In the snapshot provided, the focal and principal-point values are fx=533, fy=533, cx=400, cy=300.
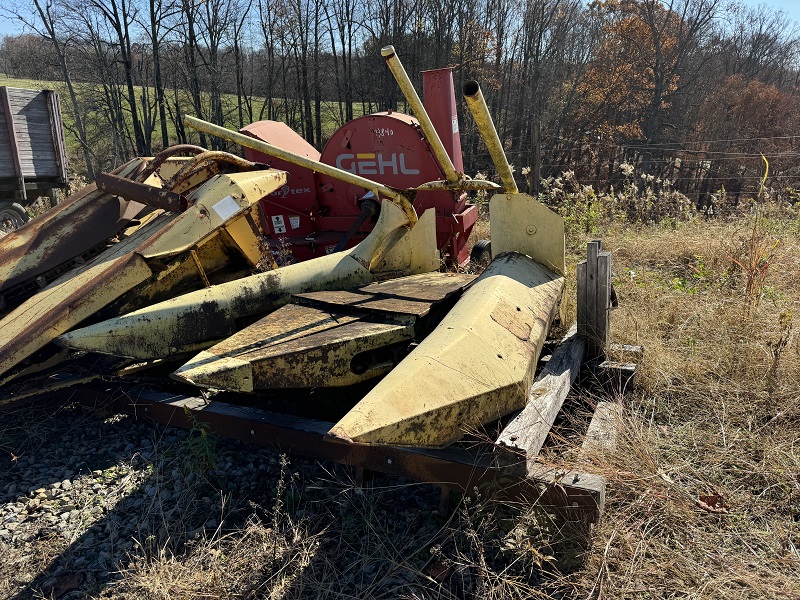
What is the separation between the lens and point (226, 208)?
3.72 meters

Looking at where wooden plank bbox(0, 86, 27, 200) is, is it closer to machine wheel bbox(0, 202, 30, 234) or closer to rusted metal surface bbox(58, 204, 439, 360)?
machine wheel bbox(0, 202, 30, 234)

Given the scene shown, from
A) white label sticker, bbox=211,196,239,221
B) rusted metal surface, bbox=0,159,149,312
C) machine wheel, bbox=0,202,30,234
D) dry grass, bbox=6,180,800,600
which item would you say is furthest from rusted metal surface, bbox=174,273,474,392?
machine wheel, bbox=0,202,30,234

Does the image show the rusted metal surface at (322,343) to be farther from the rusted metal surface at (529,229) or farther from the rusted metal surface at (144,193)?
the rusted metal surface at (144,193)

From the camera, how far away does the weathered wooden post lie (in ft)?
10.4

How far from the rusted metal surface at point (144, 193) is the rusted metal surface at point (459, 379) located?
2166 millimetres

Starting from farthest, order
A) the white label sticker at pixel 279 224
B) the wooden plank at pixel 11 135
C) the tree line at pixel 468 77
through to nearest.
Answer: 1. the tree line at pixel 468 77
2. the wooden plank at pixel 11 135
3. the white label sticker at pixel 279 224

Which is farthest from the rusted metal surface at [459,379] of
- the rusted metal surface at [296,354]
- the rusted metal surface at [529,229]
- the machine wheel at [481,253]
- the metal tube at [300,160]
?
the machine wheel at [481,253]

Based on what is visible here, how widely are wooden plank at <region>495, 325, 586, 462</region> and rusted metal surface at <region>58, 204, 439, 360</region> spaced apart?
4.43 ft

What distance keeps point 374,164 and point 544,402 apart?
12.2 feet

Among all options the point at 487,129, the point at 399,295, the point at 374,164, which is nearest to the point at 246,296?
the point at 399,295

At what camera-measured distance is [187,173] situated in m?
4.21

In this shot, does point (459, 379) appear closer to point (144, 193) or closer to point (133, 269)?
point (133, 269)

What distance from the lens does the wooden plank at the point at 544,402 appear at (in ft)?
7.10

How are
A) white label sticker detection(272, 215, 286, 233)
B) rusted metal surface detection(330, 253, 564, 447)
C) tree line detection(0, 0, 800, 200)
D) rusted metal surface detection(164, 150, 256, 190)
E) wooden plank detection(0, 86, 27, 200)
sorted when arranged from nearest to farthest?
rusted metal surface detection(330, 253, 564, 447) → rusted metal surface detection(164, 150, 256, 190) → white label sticker detection(272, 215, 286, 233) → wooden plank detection(0, 86, 27, 200) → tree line detection(0, 0, 800, 200)
